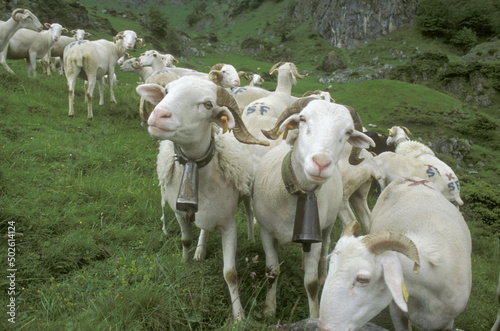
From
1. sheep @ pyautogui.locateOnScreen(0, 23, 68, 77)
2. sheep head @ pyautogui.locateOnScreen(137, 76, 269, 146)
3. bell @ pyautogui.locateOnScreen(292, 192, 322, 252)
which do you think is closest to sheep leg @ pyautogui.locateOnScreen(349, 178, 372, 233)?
bell @ pyautogui.locateOnScreen(292, 192, 322, 252)

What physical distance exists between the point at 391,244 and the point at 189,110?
1869 millimetres

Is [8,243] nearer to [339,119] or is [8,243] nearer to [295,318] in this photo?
[295,318]

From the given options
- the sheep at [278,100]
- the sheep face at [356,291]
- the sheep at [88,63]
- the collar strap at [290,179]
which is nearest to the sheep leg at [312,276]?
the collar strap at [290,179]

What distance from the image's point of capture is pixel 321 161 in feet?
8.34

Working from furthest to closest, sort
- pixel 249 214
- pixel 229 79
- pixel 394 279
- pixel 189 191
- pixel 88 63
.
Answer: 1. pixel 88 63
2. pixel 229 79
3. pixel 249 214
4. pixel 189 191
5. pixel 394 279

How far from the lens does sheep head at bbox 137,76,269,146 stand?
2611 millimetres

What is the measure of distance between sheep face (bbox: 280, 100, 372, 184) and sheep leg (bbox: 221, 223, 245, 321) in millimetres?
1114

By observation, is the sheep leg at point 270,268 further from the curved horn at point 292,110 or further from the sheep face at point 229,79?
the sheep face at point 229,79

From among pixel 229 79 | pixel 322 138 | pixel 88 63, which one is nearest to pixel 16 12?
pixel 88 63

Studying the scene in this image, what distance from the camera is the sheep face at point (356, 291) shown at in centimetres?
236

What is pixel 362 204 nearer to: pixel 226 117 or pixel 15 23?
pixel 226 117

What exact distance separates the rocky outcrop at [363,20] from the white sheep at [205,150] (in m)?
56.8

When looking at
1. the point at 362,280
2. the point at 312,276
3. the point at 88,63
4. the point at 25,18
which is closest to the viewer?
the point at 362,280

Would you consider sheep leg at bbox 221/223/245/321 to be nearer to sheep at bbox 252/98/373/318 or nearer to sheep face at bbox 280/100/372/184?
sheep at bbox 252/98/373/318
